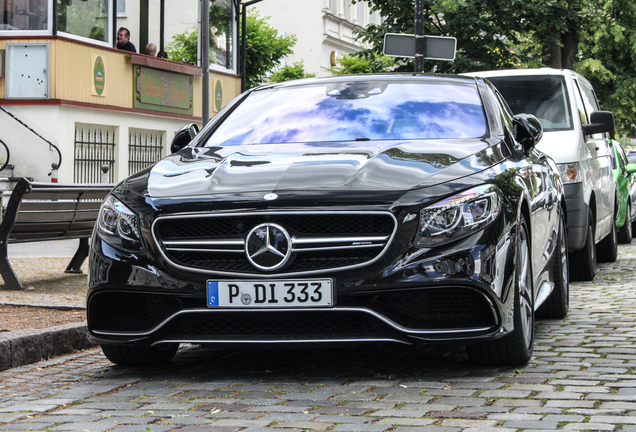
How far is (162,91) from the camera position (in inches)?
965

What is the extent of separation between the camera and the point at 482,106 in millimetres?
6258

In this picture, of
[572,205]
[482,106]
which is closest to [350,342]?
[482,106]

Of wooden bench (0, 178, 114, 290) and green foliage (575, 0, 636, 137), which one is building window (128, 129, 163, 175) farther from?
green foliage (575, 0, 636, 137)

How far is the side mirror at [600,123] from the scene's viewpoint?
9859 millimetres

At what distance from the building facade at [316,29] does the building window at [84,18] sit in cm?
2326

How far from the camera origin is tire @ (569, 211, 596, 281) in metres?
9.94

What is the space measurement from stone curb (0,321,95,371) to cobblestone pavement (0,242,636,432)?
0.25 ft

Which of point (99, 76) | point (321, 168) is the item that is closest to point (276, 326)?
point (321, 168)

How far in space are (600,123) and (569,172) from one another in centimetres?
73

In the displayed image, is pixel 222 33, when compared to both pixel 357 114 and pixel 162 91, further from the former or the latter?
pixel 357 114

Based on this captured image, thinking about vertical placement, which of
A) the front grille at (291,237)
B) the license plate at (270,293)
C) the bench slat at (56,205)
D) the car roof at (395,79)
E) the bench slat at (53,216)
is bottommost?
the license plate at (270,293)

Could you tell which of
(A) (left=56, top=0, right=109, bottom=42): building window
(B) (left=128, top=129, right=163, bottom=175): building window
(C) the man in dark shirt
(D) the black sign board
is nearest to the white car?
(D) the black sign board

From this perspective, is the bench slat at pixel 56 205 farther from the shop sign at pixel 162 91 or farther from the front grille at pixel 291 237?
the shop sign at pixel 162 91

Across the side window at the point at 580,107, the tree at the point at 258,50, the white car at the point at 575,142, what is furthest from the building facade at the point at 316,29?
the side window at the point at 580,107
